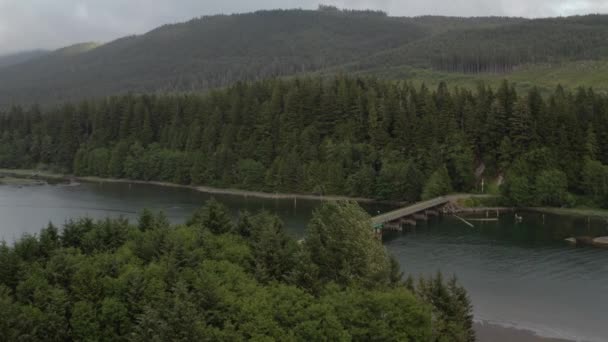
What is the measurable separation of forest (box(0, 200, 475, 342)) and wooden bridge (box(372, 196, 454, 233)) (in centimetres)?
3402

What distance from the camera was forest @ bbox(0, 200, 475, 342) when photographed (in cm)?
3109

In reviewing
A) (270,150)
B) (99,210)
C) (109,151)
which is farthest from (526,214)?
(109,151)

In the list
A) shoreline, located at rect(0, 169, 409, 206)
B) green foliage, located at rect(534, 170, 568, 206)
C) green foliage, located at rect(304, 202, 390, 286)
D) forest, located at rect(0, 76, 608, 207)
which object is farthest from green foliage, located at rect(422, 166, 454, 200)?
green foliage, located at rect(304, 202, 390, 286)

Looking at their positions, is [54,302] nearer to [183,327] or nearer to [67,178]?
[183,327]

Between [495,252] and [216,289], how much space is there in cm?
4524

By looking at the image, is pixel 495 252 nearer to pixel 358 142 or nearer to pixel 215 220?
pixel 215 220

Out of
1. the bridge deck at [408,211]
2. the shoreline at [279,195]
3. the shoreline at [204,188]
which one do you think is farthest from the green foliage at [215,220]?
the shoreline at [204,188]

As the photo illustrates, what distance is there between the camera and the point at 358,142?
115312mm

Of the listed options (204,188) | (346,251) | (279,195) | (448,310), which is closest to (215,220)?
(346,251)

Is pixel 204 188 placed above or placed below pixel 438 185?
below

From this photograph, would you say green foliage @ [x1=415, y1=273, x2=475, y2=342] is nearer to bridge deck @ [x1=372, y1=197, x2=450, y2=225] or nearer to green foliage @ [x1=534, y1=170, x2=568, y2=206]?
bridge deck @ [x1=372, y1=197, x2=450, y2=225]

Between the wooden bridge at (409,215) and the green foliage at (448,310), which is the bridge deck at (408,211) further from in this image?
the green foliage at (448,310)

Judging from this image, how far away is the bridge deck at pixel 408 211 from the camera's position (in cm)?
8045

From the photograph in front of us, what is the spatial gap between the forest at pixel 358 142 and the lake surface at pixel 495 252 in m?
6.89
